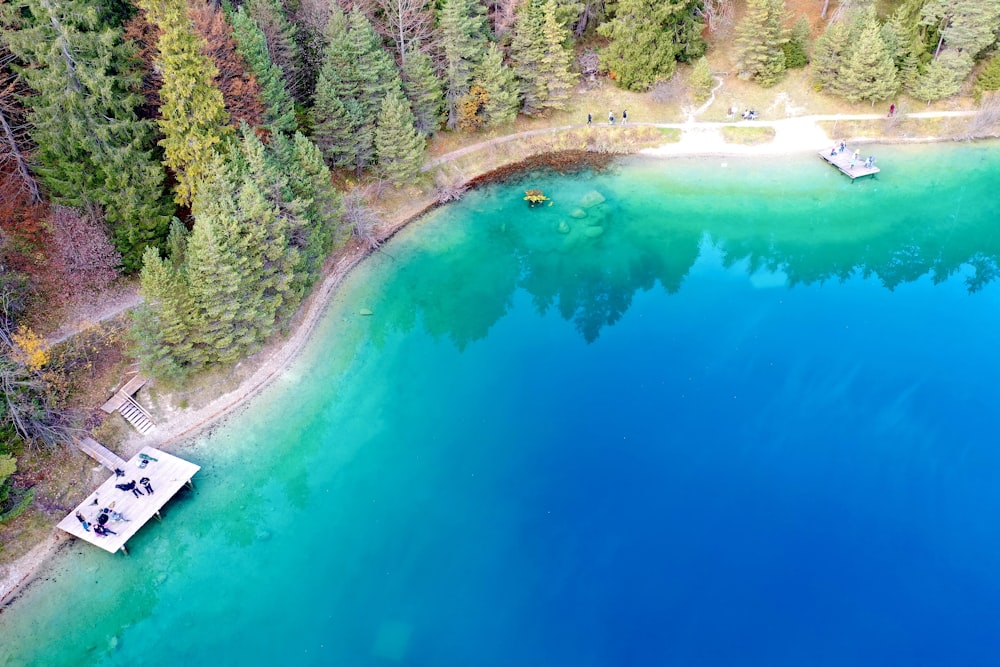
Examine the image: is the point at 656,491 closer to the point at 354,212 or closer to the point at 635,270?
the point at 635,270

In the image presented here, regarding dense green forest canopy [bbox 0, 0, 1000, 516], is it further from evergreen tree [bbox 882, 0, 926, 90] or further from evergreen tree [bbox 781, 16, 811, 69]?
evergreen tree [bbox 781, 16, 811, 69]

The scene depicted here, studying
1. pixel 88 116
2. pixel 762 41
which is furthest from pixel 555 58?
pixel 88 116

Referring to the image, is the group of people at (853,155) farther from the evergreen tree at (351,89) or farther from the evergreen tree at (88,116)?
the evergreen tree at (88,116)

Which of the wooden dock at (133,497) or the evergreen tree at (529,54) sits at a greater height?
the evergreen tree at (529,54)

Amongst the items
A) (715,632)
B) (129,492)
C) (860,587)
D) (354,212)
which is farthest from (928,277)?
(129,492)

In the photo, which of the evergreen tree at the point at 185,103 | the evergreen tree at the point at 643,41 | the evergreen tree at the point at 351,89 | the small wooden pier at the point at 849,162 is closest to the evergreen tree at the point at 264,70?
the evergreen tree at the point at 351,89

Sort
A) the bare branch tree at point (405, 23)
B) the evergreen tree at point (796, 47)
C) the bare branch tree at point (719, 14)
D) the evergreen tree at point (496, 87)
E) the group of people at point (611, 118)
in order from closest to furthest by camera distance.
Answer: the bare branch tree at point (405, 23), the evergreen tree at point (496, 87), the group of people at point (611, 118), the evergreen tree at point (796, 47), the bare branch tree at point (719, 14)

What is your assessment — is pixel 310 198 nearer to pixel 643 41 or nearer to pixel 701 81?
pixel 643 41

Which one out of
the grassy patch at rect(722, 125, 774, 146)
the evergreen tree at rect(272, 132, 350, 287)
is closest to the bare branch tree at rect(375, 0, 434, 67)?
the evergreen tree at rect(272, 132, 350, 287)
